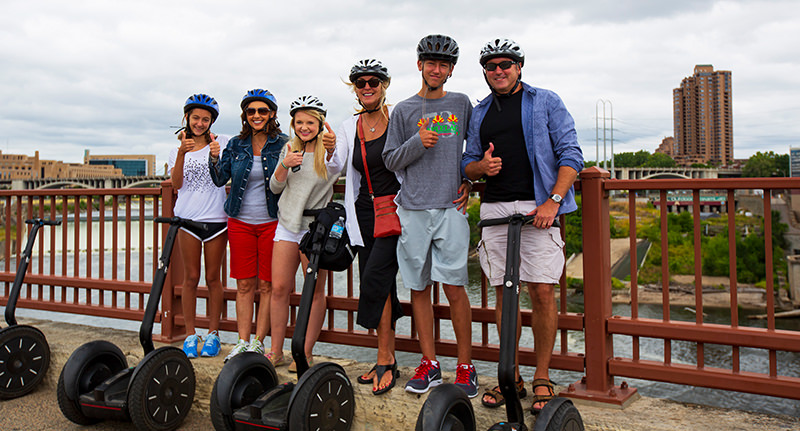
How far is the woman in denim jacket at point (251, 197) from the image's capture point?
3.76 meters

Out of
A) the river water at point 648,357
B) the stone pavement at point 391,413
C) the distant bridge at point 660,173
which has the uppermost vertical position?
the distant bridge at point 660,173

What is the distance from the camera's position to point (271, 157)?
3752 mm

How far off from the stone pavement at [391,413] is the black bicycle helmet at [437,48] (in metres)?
1.96

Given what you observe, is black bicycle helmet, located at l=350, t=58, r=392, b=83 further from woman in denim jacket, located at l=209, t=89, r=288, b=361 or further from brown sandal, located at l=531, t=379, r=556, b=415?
brown sandal, located at l=531, t=379, r=556, b=415

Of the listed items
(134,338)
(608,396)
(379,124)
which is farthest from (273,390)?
(134,338)

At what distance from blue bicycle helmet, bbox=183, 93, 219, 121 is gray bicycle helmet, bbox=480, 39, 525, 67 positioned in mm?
2154

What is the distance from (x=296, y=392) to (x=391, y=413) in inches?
28.8

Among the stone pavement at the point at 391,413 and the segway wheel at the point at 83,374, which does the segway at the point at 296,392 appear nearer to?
the stone pavement at the point at 391,413

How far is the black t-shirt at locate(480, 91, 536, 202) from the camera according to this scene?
9.69ft

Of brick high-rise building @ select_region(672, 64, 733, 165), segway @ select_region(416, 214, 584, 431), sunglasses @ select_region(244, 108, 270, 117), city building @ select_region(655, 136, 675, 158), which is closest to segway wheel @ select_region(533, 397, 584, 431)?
segway @ select_region(416, 214, 584, 431)

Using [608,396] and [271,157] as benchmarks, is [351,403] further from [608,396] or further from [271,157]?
[271,157]

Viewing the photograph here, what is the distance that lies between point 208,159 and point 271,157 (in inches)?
21.7

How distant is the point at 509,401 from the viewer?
242cm

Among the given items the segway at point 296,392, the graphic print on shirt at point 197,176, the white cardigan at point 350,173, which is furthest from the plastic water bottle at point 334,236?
the graphic print on shirt at point 197,176
